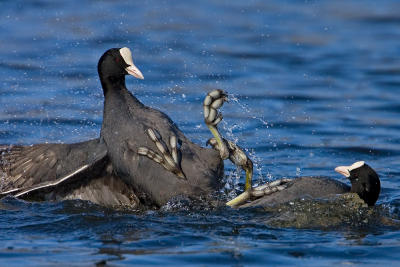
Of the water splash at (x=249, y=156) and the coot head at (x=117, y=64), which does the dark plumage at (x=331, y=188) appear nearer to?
the water splash at (x=249, y=156)

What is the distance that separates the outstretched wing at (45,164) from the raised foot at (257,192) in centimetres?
95

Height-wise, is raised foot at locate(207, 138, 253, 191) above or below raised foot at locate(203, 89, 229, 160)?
below

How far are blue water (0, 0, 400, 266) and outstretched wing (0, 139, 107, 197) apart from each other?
0.61 ft

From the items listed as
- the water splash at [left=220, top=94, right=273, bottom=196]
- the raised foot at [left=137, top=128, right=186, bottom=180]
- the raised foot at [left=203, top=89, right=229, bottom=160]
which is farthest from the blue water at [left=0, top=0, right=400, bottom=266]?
the raised foot at [left=203, top=89, right=229, bottom=160]

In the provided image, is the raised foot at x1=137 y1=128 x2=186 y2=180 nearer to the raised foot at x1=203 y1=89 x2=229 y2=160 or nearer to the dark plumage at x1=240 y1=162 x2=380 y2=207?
the raised foot at x1=203 y1=89 x2=229 y2=160

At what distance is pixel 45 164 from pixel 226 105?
138 inches

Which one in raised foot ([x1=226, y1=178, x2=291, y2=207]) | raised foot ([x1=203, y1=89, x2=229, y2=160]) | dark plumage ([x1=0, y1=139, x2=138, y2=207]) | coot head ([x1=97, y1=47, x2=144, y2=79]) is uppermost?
coot head ([x1=97, y1=47, x2=144, y2=79])

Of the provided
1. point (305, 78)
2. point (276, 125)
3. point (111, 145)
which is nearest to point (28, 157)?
point (111, 145)

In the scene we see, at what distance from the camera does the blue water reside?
17.7 ft

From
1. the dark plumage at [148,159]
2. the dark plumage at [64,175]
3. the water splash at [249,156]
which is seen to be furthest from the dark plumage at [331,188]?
the dark plumage at [64,175]

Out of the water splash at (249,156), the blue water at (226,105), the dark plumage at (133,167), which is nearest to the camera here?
the blue water at (226,105)

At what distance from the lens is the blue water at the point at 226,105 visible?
17.7ft

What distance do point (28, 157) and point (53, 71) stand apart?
166 inches

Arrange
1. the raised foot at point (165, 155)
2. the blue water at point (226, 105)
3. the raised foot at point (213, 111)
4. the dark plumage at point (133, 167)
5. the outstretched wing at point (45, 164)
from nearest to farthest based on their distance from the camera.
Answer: the blue water at point (226, 105)
the dark plumage at point (133, 167)
the raised foot at point (165, 155)
the outstretched wing at point (45, 164)
the raised foot at point (213, 111)
